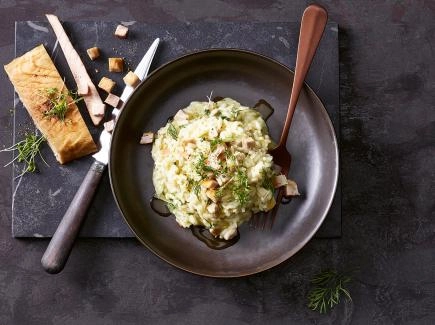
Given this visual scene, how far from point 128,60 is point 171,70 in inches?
12.4

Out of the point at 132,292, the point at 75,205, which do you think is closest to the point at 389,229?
the point at 132,292

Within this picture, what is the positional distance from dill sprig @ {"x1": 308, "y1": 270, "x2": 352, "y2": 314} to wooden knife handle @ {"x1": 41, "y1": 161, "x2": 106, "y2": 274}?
1.37 m

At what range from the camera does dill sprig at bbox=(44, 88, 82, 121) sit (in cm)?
336

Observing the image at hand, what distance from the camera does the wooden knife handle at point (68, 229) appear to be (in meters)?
3.27

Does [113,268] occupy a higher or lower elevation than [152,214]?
lower

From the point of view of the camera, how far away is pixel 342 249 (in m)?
3.52

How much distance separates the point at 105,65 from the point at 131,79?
21cm

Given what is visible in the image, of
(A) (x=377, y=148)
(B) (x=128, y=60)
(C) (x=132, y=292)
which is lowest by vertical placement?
(C) (x=132, y=292)

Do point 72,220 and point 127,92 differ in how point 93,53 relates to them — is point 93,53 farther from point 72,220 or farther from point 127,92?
point 72,220

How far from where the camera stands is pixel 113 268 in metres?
3.50

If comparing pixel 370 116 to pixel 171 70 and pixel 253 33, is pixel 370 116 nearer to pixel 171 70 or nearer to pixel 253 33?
pixel 253 33

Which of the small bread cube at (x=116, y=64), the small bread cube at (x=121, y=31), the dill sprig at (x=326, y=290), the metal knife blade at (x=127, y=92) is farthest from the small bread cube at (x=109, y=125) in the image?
the dill sprig at (x=326, y=290)

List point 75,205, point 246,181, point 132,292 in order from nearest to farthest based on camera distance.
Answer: point 246,181, point 75,205, point 132,292

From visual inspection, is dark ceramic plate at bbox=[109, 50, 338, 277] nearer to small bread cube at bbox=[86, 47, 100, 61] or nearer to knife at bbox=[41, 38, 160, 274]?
knife at bbox=[41, 38, 160, 274]
